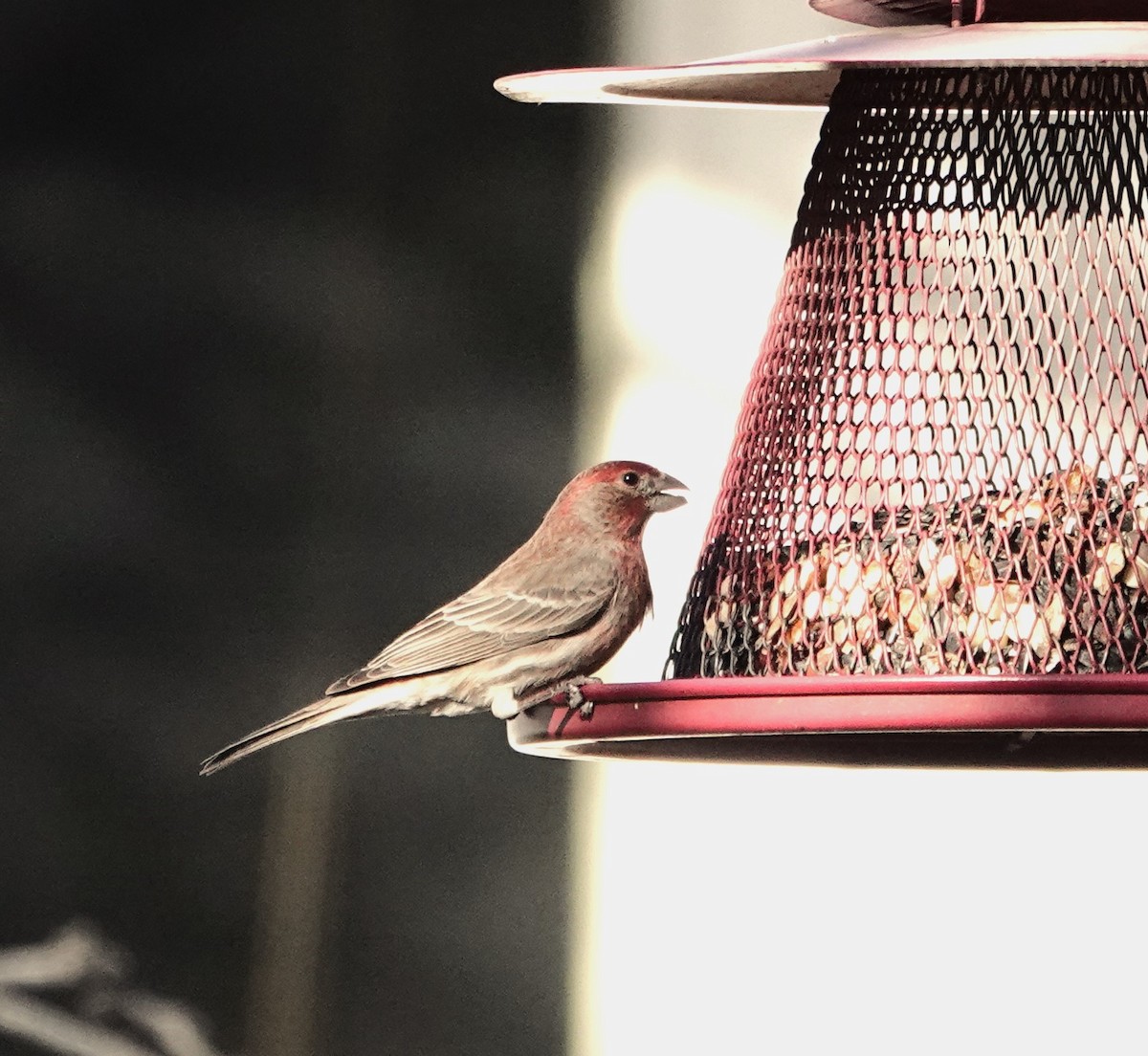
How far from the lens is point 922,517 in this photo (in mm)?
3418

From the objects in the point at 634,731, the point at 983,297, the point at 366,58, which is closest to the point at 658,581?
the point at 366,58

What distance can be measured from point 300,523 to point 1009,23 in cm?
346

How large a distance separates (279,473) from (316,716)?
6.15 ft

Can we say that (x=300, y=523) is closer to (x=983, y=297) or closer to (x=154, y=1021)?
(x=154, y=1021)

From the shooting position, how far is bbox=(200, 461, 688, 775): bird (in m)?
4.51

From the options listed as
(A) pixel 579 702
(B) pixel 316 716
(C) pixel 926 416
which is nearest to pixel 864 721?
(A) pixel 579 702

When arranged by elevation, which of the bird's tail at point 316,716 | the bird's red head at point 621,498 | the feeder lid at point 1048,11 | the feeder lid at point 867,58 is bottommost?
the bird's tail at point 316,716

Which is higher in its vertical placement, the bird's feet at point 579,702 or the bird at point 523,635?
the bird at point 523,635

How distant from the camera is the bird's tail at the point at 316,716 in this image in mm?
4391

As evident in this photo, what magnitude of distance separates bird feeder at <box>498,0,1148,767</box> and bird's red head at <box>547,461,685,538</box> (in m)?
0.96

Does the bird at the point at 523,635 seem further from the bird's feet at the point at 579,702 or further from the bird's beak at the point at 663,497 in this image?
the bird's feet at the point at 579,702

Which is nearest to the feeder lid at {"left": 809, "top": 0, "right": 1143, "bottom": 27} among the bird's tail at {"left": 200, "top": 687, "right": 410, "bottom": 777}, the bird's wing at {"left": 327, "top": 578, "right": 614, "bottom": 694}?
the bird's wing at {"left": 327, "top": 578, "right": 614, "bottom": 694}

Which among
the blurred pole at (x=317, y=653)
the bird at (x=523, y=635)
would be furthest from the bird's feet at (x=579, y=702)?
the blurred pole at (x=317, y=653)

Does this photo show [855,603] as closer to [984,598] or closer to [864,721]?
[984,598]
